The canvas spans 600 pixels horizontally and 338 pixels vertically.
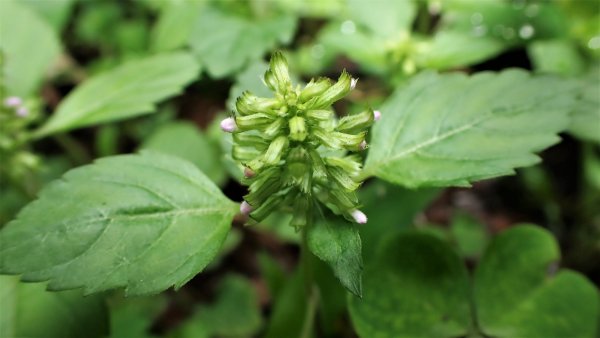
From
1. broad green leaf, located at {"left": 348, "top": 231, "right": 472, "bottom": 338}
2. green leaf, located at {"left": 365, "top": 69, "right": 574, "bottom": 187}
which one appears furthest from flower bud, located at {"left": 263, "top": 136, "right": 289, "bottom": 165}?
broad green leaf, located at {"left": 348, "top": 231, "right": 472, "bottom": 338}

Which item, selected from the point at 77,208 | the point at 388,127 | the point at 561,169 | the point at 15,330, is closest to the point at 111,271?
the point at 77,208

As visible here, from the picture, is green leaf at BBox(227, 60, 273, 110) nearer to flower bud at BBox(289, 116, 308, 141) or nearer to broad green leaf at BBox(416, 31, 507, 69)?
flower bud at BBox(289, 116, 308, 141)

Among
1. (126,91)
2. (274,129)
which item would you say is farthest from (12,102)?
(274,129)

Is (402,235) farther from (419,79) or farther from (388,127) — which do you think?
(419,79)

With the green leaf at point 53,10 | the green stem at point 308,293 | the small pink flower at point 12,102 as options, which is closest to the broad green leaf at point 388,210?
the green stem at point 308,293

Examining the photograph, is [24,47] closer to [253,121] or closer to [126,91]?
[126,91]

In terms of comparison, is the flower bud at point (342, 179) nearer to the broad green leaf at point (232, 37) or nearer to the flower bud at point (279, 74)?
the flower bud at point (279, 74)
